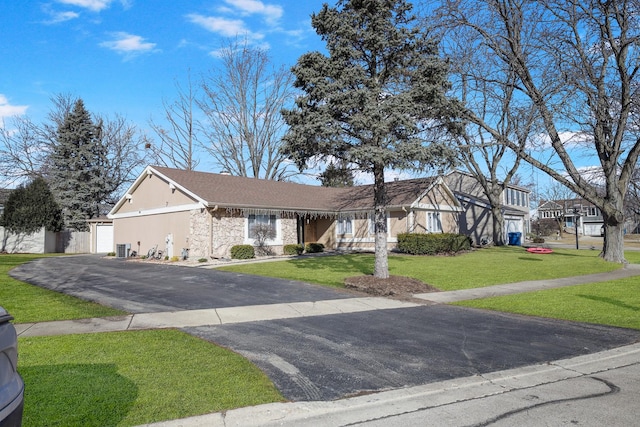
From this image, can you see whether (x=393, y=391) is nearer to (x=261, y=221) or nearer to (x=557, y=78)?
(x=557, y=78)

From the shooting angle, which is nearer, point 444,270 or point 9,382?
point 9,382

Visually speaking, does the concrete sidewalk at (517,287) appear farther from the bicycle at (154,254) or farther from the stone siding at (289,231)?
the bicycle at (154,254)

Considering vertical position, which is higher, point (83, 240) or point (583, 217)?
point (583, 217)

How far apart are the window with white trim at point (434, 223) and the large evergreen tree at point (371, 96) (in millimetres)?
14714

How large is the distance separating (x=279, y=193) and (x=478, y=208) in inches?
661

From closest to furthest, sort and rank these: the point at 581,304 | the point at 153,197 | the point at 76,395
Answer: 1. the point at 76,395
2. the point at 581,304
3. the point at 153,197

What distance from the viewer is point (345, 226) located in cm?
2877

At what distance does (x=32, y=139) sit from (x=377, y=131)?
127 feet

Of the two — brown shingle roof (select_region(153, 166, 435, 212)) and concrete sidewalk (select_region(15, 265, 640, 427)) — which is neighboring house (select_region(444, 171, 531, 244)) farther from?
concrete sidewalk (select_region(15, 265, 640, 427))

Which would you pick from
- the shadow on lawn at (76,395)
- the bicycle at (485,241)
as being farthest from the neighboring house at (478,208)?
the shadow on lawn at (76,395)

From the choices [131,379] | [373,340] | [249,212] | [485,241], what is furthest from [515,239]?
[131,379]

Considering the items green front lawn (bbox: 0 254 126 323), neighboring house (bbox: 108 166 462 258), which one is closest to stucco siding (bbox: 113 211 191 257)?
neighboring house (bbox: 108 166 462 258)

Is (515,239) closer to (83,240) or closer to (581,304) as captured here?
(581,304)

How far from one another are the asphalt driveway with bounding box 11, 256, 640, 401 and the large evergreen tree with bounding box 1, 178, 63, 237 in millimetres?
24032
